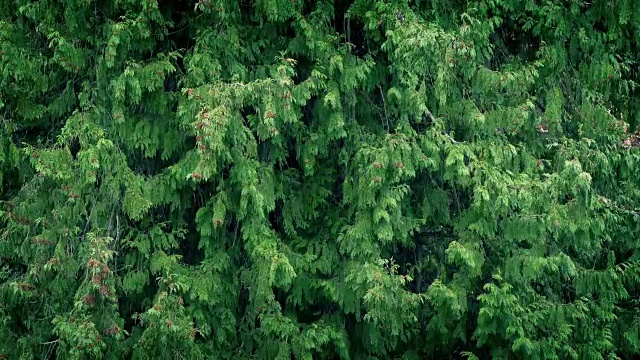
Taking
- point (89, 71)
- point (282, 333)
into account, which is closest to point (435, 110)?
point (282, 333)

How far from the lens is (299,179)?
8797mm

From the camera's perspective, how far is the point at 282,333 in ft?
26.2

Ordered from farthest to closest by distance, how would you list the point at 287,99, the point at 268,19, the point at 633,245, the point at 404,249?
the point at 633,245
the point at 404,249
the point at 268,19
the point at 287,99

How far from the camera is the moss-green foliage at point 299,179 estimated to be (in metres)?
7.77

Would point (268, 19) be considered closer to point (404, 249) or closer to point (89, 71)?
point (89, 71)

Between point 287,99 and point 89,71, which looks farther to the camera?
point 89,71

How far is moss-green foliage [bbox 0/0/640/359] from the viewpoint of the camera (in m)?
7.77

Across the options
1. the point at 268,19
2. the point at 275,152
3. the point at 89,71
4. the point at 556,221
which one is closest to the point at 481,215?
the point at 556,221

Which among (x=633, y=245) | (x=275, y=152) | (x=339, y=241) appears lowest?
(x=633, y=245)

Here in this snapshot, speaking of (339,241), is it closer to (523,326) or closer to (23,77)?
(523,326)

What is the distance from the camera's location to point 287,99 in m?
7.70

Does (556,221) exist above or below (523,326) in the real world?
above

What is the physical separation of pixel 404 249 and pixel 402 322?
115 cm

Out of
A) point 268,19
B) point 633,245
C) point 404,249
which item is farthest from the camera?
point 633,245
